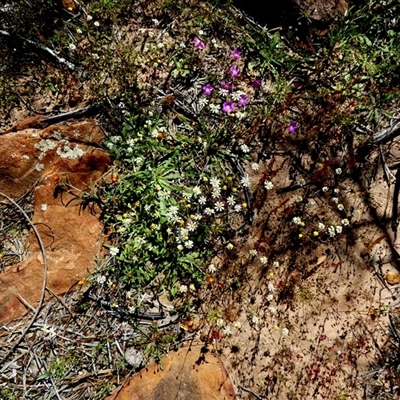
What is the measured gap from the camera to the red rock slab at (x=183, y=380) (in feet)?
12.7

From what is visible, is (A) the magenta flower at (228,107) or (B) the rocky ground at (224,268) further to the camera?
(A) the magenta flower at (228,107)

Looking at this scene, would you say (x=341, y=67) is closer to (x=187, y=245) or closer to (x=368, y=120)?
(x=368, y=120)

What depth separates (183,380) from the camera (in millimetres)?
3922

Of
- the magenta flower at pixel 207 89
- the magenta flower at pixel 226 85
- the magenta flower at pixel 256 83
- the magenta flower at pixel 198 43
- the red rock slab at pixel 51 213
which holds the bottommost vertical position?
the red rock slab at pixel 51 213

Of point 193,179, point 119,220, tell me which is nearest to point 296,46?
point 193,179

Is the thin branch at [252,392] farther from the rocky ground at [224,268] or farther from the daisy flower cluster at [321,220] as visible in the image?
the daisy flower cluster at [321,220]

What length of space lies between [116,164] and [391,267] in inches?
115

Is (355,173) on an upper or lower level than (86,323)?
upper

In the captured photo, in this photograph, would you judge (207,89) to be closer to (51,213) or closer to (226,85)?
(226,85)

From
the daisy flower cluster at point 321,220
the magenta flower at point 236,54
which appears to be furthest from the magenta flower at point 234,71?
the daisy flower cluster at point 321,220

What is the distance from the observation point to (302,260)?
4328 millimetres

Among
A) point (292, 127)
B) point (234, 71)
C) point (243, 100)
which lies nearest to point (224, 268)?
point (292, 127)

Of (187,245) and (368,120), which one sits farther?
(368,120)

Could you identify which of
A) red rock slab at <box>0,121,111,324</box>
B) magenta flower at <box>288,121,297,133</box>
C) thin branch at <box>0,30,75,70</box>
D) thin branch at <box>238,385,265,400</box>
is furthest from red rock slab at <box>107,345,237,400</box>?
thin branch at <box>0,30,75,70</box>
